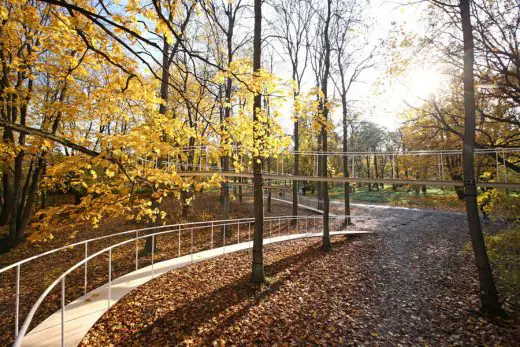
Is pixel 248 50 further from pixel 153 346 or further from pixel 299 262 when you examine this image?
pixel 153 346

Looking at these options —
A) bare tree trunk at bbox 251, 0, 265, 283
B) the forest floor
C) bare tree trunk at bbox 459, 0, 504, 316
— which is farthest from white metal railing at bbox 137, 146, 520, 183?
the forest floor

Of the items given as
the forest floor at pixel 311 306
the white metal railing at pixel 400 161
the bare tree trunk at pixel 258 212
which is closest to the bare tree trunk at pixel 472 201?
the forest floor at pixel 311 306

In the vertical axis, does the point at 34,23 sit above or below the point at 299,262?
above

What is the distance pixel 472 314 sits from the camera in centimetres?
544

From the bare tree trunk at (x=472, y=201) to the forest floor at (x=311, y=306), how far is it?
1.27 ft

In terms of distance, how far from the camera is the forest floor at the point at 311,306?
4492 millimetres

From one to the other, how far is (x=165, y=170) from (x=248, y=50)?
45.2ft

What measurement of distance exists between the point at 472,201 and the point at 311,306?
4.15 metres

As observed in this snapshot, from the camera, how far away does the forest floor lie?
4.49 metres

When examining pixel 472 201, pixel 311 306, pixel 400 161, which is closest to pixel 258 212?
pixel 311 306

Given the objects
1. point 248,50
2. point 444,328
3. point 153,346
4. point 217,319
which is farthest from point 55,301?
point 248,50

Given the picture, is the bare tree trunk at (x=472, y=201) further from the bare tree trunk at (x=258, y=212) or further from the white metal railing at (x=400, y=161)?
the bare tree trunk at (x=258, y=212)

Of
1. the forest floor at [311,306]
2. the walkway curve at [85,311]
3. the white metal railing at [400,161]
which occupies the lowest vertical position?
the forest floor at [311,306]

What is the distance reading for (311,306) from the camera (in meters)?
5.70
